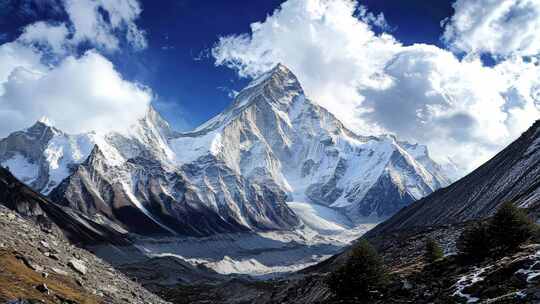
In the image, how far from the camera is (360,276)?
52.9 metres

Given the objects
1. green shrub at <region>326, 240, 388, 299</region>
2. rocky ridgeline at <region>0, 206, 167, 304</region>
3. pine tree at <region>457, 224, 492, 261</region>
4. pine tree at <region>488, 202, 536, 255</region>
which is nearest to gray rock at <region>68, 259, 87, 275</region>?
rocky ridgeline at <region>0, 206, 167, 304</region>

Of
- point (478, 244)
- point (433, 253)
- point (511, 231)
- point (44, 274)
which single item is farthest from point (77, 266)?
point (511, 231)

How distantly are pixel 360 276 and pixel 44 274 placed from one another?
1194 inches

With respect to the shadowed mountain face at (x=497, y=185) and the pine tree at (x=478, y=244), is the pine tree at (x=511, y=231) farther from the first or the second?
the shadowed mountain face at (x=497, y=185)

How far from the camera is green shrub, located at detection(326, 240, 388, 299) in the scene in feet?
172

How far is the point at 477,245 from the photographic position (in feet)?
165

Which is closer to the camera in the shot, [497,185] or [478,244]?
[478,244]

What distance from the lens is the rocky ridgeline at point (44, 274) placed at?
1354 inches

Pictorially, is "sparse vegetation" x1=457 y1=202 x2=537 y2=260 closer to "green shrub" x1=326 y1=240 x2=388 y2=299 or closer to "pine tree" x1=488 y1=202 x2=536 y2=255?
"pine tree" x1=488 y1=202 x2=536 y2=255

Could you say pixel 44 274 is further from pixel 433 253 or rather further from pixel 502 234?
pixel 433 253

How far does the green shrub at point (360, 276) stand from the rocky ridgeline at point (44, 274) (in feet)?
72.9

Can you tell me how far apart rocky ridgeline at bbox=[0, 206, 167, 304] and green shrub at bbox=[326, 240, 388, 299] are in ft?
72.9

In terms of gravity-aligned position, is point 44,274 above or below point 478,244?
above

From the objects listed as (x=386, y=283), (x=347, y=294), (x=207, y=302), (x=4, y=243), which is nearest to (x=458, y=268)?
(x=386, y=283)
